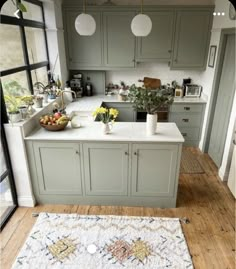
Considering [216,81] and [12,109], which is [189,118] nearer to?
[216,81]

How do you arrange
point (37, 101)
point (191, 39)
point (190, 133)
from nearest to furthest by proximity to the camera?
point (37, 101)
point (191, 39)
point (190, 133)

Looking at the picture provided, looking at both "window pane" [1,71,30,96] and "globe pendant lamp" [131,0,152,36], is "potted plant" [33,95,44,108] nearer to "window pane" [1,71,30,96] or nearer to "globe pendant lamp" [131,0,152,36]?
"window pane" [1,71,30,96]

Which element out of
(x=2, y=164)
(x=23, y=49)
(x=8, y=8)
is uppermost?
(x=8, y=8)

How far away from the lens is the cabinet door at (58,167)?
2523mm

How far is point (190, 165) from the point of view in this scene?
3730 mm

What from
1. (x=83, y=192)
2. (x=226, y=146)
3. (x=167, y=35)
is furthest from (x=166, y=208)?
(x=167, y=35)

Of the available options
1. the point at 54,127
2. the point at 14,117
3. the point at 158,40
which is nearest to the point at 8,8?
the point at 14,117

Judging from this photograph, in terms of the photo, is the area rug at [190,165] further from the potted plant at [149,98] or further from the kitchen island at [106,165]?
the potted plant at [149,98]

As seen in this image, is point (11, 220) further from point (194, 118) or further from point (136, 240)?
point (194, 118)

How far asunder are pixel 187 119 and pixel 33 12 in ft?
10.3

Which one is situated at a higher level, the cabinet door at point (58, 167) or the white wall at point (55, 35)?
the white wall at point (55, 35)

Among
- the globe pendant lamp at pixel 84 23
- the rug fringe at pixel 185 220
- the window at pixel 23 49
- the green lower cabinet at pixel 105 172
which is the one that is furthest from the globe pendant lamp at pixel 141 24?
the rug fringe at pixel 185 220

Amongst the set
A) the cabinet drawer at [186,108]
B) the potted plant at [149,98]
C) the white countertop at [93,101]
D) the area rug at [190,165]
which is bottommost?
the area rug at [190,165]

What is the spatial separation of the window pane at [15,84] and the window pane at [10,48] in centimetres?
12
